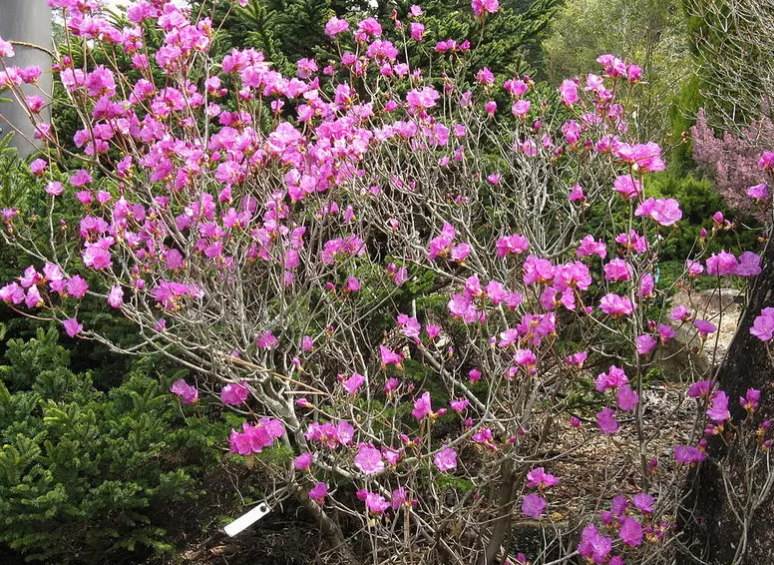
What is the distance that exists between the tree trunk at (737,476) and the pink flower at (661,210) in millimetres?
352

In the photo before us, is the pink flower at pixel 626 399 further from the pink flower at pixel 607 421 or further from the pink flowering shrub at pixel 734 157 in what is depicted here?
the pink flowering shrub at pixel 734 157

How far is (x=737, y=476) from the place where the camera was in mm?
1926

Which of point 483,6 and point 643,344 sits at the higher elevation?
point 483,6

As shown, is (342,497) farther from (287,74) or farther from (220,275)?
(287,74)

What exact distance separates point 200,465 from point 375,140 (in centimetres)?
150

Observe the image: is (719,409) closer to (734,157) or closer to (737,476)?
(737,476)

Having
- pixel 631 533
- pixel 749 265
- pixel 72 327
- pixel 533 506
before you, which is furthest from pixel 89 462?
pixel 749 265

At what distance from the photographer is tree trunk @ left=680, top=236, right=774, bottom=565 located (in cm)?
183

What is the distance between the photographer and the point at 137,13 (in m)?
2.45

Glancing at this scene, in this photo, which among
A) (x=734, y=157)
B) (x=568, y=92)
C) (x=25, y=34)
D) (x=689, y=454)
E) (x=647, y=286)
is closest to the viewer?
(x=689, y=454)

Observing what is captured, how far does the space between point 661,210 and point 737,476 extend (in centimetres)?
71

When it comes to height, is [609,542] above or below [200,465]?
above

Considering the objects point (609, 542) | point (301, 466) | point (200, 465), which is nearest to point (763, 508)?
point (609, 542)

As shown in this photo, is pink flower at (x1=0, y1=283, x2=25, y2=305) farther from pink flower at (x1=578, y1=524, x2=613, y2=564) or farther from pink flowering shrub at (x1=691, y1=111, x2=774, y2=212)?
pink flowering shrub at (x1=691, y1=111, x2=774, y2=212)
